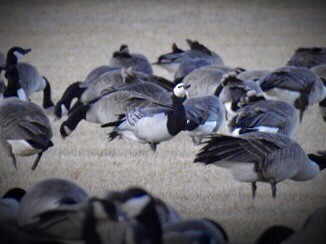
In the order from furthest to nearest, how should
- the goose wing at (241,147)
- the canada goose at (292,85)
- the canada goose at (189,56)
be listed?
the canada goose at (189,56) < the canada goose at (292,85) < the goose wing at (241,147)

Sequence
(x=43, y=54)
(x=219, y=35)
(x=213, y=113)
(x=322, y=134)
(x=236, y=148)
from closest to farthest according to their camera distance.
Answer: (x=236, y=148)
(x=213, y=113)
(x=322, y=134)
(x=43, y=54)
(x=219, y=35)

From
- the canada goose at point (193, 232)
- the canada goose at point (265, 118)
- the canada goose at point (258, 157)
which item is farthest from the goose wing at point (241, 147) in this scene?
the canada goose at point (193, 232)

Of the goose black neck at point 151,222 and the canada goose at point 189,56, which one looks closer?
the goose black neck at point 151,222

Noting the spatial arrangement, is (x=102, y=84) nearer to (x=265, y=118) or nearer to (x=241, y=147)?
(x=265, y=118)

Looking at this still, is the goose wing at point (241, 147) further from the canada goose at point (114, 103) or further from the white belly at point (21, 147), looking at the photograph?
the canada goose at point (114, 103)

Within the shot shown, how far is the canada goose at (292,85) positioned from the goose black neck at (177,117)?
2.21 metres

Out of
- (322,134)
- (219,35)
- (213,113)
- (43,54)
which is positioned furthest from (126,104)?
(219,35)

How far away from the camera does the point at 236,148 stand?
721 cm

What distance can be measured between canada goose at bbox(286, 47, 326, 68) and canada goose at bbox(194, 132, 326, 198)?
5.71 meters

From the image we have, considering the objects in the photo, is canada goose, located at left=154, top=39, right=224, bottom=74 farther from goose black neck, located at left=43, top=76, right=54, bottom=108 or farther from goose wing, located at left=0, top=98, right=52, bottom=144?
goose wing, located at left=0, top=98, right=52, bottom=144

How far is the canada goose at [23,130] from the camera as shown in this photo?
8.28 meters

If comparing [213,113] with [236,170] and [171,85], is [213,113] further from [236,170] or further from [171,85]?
[236,170]

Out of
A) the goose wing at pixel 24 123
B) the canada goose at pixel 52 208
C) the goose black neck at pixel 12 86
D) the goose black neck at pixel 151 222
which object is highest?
the goose black neck at pixel 151 222

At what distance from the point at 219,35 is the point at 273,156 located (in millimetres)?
13830
